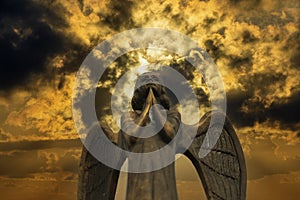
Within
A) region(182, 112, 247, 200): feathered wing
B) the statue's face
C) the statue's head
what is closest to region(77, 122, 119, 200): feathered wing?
the statue's head

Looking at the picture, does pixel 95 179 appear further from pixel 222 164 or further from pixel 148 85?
pixel 222 164

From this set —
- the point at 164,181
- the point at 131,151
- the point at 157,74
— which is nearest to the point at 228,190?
the point at 164,181

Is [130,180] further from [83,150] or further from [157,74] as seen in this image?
[157,74]

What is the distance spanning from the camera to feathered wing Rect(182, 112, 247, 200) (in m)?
10.3

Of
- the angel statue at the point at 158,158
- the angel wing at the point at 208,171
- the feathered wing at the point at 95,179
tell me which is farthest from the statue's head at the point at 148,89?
the feathered wing at the point at 95,179

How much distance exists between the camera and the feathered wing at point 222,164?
10.3m

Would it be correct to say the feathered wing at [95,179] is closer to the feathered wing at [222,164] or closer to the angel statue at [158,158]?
the angel statue at [158,158]

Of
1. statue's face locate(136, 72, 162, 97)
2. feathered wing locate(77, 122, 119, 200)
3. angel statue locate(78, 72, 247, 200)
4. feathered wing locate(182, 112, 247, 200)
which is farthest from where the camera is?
feathered wing locate(182, 112, 247, 200)

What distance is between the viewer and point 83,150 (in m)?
10.3

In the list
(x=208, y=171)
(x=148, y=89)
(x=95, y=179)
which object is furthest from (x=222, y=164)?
(x=95, y=179)

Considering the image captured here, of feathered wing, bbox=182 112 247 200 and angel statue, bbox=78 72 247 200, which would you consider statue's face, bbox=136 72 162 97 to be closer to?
angel statue, bbox=78 72 247 200

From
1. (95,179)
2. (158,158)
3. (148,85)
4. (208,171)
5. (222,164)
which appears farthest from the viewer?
(222,164)

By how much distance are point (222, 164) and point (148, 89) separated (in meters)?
2.50

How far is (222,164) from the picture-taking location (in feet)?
34.8
